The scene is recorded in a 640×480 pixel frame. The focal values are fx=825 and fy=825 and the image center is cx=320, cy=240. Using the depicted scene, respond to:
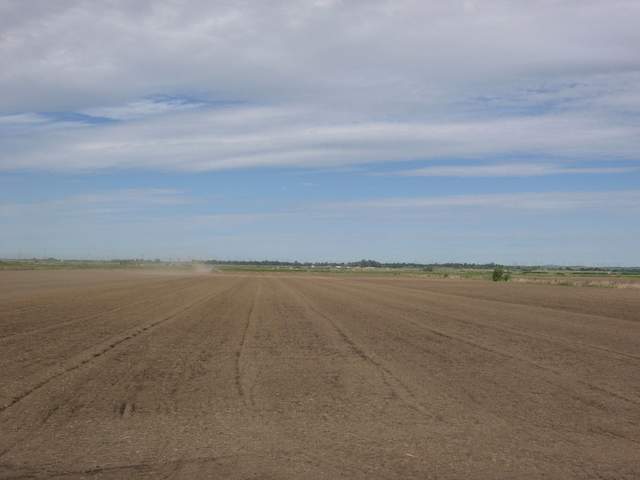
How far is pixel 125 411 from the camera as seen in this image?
11.4m

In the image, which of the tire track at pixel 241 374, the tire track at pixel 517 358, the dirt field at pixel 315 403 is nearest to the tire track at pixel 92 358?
the dirt field at pixel 315 403

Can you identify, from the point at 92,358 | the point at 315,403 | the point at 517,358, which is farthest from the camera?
the point at 517,358

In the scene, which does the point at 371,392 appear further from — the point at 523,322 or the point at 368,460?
the point at 523,322

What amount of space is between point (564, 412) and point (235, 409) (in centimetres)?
465

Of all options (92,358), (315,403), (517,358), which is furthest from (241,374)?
(517,358)

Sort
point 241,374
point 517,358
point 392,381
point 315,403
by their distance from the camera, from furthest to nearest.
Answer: point 517,358 < point 241,374 < point 392,381 < point 315,403

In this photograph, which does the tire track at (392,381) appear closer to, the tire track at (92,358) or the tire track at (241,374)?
the tire track at (241,374)

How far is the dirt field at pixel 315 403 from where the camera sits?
872 cm

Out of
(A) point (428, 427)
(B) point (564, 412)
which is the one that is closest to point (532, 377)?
(B) point (564, 412)

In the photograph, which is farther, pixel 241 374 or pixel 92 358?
pixel 92 358

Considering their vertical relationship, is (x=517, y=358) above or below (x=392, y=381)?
above

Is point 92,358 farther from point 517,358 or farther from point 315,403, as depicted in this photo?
point 517,358

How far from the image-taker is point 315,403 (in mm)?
12242

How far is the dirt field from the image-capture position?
8719mm
